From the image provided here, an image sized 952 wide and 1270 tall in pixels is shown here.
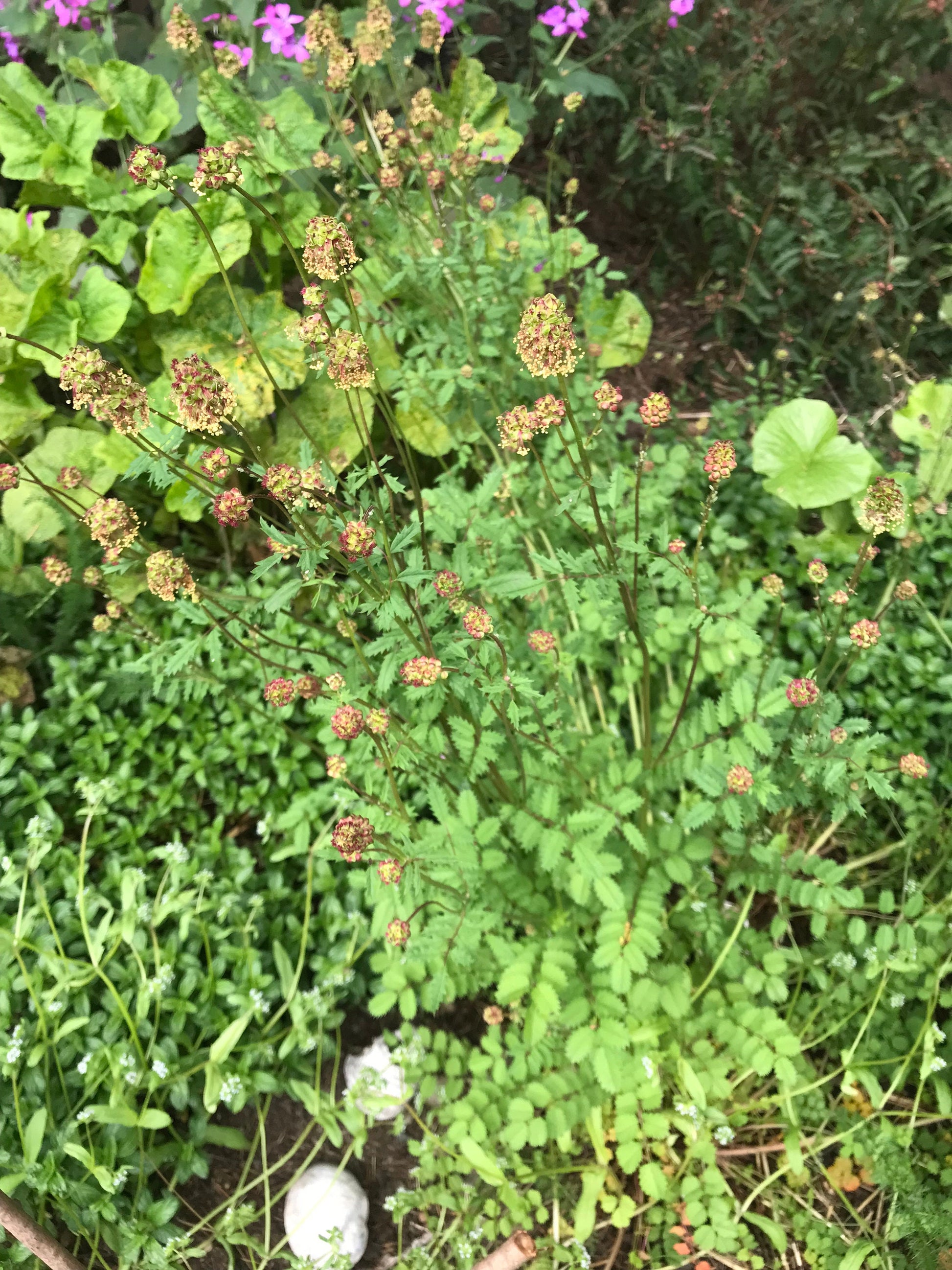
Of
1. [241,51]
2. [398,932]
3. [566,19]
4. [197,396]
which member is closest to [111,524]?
[197,396]

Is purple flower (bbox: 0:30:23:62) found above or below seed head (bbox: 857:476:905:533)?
above

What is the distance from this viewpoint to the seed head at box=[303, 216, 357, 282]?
1.14 m

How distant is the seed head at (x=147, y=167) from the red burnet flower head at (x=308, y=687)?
0.85 meters

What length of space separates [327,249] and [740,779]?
1258mm

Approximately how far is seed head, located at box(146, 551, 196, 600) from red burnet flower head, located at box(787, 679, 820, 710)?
3.71 feet

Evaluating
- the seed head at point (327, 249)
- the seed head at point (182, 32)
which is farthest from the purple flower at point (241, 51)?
the seed head at point (327, 249)

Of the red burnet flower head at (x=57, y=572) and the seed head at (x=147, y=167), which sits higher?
the seed head at (x=147, y=167)

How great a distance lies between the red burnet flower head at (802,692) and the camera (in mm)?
1545

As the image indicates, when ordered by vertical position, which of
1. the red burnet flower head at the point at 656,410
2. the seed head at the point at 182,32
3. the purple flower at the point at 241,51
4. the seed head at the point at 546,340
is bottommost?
the red burnet flower head at the point at 656,410

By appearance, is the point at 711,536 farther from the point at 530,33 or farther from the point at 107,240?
the point at 107,240

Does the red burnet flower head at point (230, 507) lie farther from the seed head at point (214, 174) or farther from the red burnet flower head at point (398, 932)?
the red burnet flower head at point (398, 932)

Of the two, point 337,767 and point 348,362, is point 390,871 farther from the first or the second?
point 348,362

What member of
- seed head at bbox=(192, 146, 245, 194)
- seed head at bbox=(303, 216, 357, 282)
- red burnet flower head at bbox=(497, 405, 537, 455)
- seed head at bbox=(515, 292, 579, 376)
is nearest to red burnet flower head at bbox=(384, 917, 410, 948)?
red burnet flower head at bbox=(497, 405, 537, 455)

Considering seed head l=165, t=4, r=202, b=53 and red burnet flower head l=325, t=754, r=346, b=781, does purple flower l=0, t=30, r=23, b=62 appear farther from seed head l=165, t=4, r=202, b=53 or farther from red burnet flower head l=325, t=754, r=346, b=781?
red burnet flower head l=325, t=754, r=346, b=781
